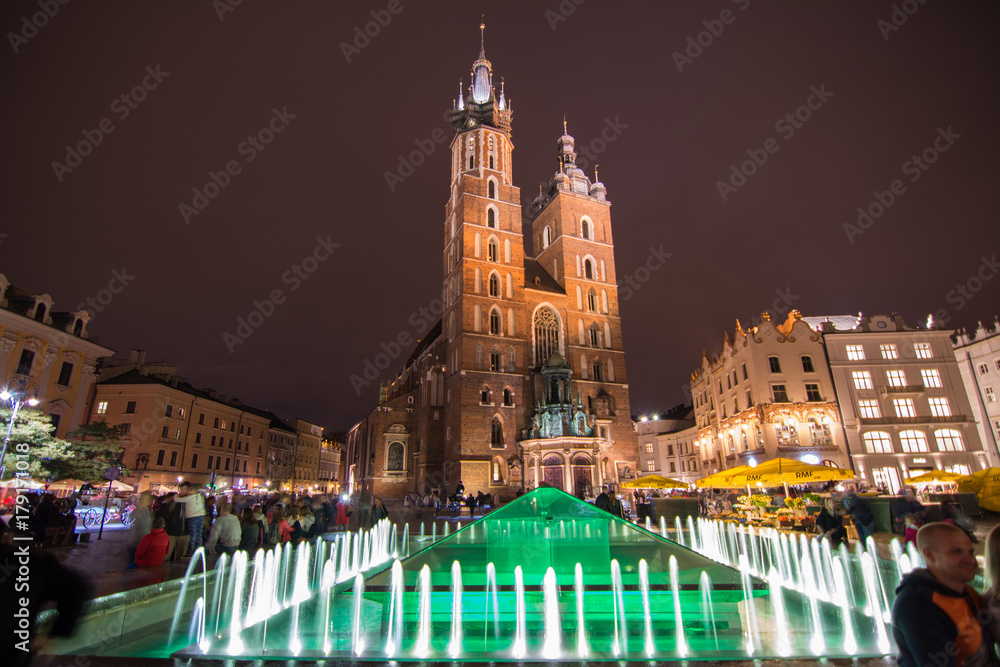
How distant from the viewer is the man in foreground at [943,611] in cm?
261

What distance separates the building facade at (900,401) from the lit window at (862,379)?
72 millimetres

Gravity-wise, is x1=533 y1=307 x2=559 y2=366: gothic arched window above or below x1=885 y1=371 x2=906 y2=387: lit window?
above

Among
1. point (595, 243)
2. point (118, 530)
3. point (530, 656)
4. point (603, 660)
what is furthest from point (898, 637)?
point (595, 243)

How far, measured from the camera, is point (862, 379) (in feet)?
120

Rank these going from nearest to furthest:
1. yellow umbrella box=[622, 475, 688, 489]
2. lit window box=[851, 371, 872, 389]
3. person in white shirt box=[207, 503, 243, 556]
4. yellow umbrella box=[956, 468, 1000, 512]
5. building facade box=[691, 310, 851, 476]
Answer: person in white shirt box=[207, 503, 243, 556] < yellow umbrella box=[956, 468, 1000, 512] < yellow umbrella box=[622, 475, 688, 489] < building facade box=[691, 310, 851, 476] < lit window box=[851, 371, 872, 389]

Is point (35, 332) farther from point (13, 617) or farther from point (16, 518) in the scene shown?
point (13, 617)

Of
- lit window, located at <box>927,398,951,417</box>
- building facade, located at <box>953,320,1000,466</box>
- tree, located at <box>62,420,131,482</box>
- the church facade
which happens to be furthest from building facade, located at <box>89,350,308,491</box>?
building facade, located at <box>953,320,1000,466</box>

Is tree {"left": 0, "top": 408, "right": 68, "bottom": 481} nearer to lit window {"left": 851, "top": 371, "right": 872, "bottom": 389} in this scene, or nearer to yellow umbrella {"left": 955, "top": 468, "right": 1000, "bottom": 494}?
yellow umbrella {"left": 955, "top": 468, "right": 1000, "bottom": 494}

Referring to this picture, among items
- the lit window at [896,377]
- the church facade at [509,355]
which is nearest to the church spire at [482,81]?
the church facade at [509,355]

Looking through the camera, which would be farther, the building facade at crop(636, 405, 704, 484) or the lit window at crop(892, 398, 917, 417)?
the building facade at crop(636, 405, 704, 484)

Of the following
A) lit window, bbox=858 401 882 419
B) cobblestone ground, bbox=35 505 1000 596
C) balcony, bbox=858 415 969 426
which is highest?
lit window, bbox=858 401 882 419

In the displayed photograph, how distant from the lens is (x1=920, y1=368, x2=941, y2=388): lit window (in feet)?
119

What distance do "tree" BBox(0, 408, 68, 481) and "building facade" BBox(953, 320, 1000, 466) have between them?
A: 192 ft

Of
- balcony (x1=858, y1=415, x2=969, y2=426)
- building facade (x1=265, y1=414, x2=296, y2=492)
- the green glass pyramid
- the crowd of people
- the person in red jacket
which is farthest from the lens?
building facade (x1=265, y1=414, x2=296, y2=492)
